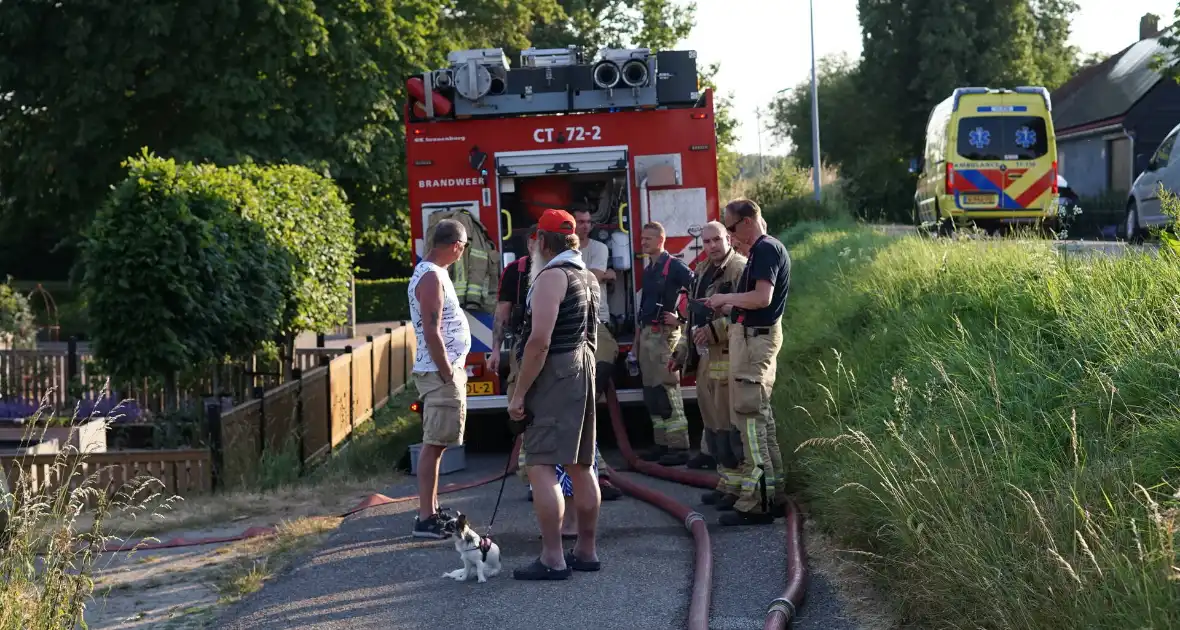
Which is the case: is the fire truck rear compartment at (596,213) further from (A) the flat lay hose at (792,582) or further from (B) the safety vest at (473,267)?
(A) the flat lay hose at (792,582)

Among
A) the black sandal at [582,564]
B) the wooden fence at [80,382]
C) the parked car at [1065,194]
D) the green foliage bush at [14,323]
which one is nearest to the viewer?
the black sandal at [582,564]

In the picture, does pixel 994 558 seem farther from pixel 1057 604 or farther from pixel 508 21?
pixel 508 21

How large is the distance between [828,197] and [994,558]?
30.3 m

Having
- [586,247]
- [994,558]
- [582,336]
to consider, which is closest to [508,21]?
[586,247]

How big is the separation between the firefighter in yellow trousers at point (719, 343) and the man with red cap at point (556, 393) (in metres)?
1.66

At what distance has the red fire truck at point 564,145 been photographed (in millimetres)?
10695

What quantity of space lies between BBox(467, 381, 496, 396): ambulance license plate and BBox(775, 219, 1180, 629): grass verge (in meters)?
2.52

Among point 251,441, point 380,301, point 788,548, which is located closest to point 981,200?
point 380,301

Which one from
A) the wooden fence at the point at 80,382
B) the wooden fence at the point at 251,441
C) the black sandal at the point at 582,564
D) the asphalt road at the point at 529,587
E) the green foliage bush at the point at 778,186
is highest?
the green foliage bush at the point at 778,186

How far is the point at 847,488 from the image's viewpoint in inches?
258

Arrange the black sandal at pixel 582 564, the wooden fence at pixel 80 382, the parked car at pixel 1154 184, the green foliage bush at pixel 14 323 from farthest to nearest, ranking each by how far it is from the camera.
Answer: the green foliage bush at pixel 14 323
the parked car at pixel 1154 184
the wooden fence at pixel 80 382
the black sandal at pixel 582 564

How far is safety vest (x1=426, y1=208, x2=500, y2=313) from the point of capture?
419 inches

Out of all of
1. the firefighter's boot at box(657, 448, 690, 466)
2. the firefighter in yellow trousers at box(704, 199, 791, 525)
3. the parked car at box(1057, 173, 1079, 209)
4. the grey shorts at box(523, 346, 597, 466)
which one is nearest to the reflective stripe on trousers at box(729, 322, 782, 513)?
the firefighter in yellow trousers at box(704, 199, 791, 525)

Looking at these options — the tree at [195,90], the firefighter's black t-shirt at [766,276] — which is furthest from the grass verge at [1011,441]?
the tree at [195,90]
